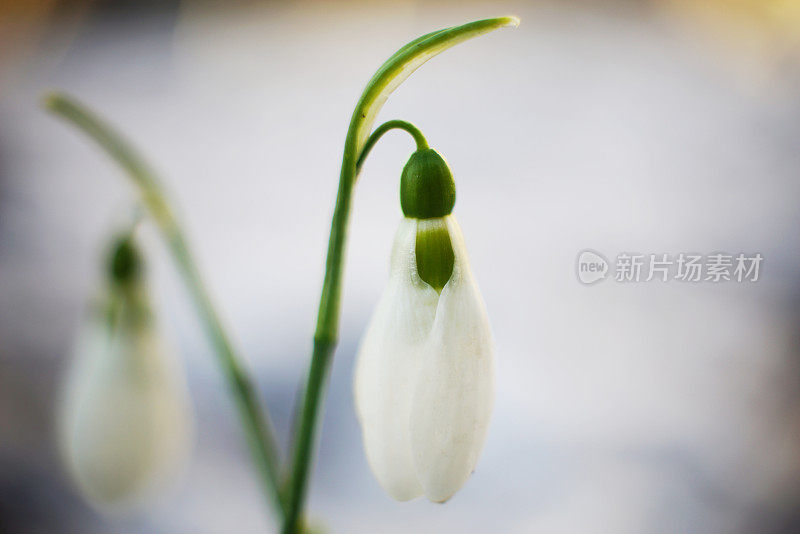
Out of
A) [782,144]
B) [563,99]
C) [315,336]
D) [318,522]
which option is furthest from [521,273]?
[315,336]

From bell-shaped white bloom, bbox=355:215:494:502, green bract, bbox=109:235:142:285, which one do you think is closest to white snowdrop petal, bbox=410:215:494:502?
bell-shaped white bloom, bbox=355:215:494:502

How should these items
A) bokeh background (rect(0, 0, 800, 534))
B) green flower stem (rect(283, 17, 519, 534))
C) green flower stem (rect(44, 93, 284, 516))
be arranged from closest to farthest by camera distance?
1. green flower stem (rect(283, 17, 519, 534))
2. green flower stem (rect(44, 93, 284, 516))
3. bokeh background (rect(0, 0, 800, 534))

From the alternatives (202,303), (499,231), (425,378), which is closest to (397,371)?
(425,378)

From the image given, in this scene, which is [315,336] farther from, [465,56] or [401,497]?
[465,56]

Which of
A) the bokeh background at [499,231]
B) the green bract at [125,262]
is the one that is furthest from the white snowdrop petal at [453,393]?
the bokeh background at [499,231]

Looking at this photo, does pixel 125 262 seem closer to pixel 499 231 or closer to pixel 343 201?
pixel 343 201

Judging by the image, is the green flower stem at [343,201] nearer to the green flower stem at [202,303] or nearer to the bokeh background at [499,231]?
the green flower stem at [202,303]

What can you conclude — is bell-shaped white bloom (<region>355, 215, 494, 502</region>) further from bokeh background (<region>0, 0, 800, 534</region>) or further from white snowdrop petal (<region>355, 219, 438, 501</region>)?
bokeh background (<region>0, 0, 800, 534</region>)
